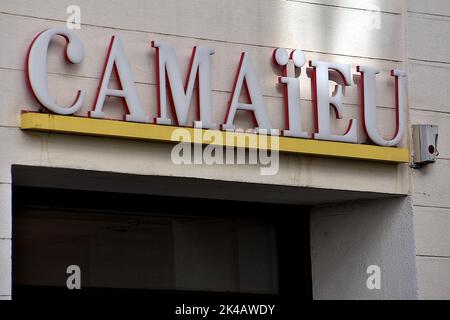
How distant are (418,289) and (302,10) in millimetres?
2521

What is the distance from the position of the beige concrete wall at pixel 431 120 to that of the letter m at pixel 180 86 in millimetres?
1985

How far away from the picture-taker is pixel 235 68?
343 inches

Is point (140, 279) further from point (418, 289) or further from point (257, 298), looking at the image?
point (418, 289)

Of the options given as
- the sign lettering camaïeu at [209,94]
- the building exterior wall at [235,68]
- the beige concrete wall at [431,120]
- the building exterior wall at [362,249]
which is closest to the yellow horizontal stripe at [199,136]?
the sign lettering camaïeu at [209,94]

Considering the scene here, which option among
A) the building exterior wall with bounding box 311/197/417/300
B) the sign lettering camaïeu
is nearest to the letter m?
the sign lettering camaïeu

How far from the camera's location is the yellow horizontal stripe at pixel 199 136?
7.75 meters

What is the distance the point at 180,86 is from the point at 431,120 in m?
2.41

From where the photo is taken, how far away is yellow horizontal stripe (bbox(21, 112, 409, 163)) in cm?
775

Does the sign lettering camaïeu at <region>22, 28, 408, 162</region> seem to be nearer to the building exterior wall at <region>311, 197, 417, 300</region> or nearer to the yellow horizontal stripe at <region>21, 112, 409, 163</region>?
the yellow horizontal stripe at <region>21, 112, 409, 163</region>

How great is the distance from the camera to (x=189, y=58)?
8.52 m

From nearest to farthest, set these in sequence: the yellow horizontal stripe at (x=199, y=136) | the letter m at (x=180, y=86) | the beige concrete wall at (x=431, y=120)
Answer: the yellow horizontal stripe at (x=199, y=136)
the letter m at (x=180, y=86)
the beige concrete wall at (x=431, y=120)

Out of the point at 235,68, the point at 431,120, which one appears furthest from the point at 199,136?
the point at 431,120

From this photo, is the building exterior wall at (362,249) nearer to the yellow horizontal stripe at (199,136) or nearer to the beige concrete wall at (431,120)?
the beige concrete wall at (431,120)
